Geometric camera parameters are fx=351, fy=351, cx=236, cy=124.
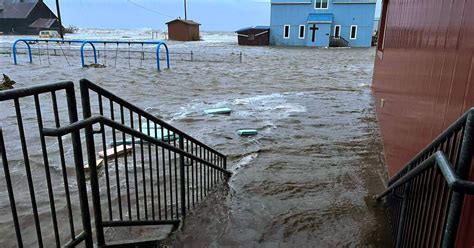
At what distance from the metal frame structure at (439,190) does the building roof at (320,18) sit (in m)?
39.9

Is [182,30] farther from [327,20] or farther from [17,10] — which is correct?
[17,10]

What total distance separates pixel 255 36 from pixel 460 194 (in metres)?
44.3

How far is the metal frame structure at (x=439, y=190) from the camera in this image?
1548 millimetres

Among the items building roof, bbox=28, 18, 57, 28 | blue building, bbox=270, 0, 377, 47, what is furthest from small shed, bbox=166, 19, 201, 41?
building roof, bbox=28, 18, 57, 28

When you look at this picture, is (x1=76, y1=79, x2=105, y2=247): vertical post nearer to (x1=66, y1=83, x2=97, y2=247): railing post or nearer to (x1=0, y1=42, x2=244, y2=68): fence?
(x1=66, y1=83, x2=97, y2=247): railing post

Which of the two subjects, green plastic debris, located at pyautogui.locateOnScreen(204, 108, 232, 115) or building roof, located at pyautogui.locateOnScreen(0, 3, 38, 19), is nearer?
green plastic debris, located at pyautogui.locateOnScreen(204, 108, 232, 115)

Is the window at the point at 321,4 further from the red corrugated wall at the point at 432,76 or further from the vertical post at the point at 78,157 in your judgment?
the vertical post at the point at 78,157

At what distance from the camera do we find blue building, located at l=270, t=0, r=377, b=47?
4053 cm

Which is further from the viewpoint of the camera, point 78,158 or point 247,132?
point 247,132

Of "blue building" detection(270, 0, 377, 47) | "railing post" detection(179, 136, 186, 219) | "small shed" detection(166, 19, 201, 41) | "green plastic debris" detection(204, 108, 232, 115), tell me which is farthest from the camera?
"small shed" detection(166, 19, 201, 41)

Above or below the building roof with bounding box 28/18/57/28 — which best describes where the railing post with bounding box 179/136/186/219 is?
below

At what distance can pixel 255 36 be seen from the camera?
44.3m

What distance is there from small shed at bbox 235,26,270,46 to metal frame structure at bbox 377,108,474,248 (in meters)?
42.5

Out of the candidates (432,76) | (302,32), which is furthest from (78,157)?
(302,32)
